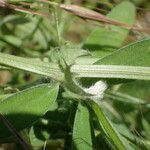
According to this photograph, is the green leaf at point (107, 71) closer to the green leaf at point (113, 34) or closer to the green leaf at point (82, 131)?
the green leaf at point (82, 131)

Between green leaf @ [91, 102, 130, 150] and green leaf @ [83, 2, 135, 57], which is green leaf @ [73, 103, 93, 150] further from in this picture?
green leaf @ [83, 2, 135, 57]

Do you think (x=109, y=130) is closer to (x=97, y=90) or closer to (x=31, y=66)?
(x=97, y=90)

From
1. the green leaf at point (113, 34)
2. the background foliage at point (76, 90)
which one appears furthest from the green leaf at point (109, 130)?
the green leaf at point (113, 34)

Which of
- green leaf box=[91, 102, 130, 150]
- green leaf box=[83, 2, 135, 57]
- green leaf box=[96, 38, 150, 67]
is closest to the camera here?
green leaf box=[91, 102, 130, 150]

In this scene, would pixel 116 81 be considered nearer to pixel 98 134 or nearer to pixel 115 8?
pixel 98 134

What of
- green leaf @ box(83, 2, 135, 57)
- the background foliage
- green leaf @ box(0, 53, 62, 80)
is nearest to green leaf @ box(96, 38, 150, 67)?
the background foliage

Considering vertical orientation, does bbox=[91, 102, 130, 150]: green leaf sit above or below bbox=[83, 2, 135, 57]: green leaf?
below
